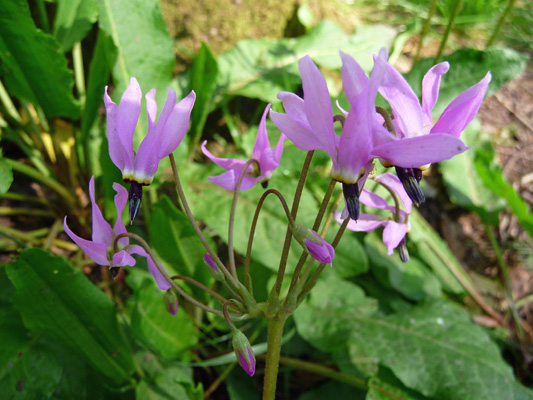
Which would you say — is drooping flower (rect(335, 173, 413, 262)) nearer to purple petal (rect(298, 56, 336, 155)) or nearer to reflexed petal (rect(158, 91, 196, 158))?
purple petal (rect(298, 56, 336, 155))

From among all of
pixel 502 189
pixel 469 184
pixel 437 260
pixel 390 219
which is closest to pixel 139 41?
pixel 390 219

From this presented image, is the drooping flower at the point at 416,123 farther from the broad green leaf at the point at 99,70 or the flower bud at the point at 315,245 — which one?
the broad green leaf at the point at 99,70

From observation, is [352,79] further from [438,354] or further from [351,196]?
[438,354]

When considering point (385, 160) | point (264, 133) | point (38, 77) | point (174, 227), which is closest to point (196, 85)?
point (38, 77)

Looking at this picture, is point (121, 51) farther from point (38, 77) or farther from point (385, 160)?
point (385, 160)

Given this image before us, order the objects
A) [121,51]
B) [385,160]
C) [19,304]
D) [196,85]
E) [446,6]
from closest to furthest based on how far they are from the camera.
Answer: [385,160]
[19,304]
[121,51]
[196,85]
[446,6]
